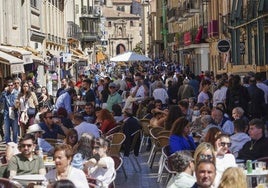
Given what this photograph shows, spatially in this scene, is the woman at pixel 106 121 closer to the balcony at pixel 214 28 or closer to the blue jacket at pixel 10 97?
the blue jacket at pixel 10 97

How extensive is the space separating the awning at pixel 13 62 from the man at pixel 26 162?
52.4 ft

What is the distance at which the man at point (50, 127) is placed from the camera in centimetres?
1541

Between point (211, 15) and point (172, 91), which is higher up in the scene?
point (211, 15)

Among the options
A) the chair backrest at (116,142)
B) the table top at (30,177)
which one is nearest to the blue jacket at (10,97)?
the chair backrest at (116,142)

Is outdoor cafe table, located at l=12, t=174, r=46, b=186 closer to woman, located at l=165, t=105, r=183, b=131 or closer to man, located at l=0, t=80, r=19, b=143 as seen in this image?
woman, located at l=165, t=105, r=183, b=131

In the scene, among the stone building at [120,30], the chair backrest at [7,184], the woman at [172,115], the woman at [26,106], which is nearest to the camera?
A: the chair backrest at [7,184]

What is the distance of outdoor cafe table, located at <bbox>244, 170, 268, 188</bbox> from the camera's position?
→ 10328 mm

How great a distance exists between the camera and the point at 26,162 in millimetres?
10602

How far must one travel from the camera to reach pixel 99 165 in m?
10.9

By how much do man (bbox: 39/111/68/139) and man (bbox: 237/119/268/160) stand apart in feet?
14.8

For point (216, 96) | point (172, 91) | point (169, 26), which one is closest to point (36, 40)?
point (172, 91)

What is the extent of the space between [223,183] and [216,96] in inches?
576

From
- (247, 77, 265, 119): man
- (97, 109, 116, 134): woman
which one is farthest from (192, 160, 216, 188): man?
(247, 77, 265, 119): man

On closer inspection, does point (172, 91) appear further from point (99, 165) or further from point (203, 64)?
point (203, 64)
